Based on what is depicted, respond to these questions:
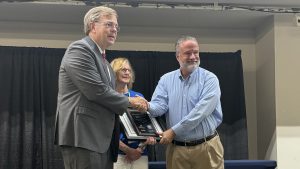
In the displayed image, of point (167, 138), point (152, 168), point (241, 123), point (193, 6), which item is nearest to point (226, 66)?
point (241, 123)

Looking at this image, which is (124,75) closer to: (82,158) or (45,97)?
(82,158)

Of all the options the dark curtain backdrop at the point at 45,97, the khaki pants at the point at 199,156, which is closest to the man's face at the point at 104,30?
the khaki pants at the point at 199,156

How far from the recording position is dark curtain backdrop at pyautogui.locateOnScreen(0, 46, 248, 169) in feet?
13.8

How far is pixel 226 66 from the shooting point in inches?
181

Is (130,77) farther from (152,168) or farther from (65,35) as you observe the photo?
(65,35)

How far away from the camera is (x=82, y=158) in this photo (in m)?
1.85

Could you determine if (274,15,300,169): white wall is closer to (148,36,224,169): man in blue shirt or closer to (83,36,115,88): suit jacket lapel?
(148,36,224,169): man in blue shirt

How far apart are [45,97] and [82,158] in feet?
8.54

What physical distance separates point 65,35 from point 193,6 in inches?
61.4

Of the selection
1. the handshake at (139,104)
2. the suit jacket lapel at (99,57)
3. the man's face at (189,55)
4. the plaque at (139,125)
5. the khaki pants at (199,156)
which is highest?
the man's face at (189,55)

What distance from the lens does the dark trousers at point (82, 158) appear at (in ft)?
6.07

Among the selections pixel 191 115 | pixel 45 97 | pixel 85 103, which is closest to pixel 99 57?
pixel 85 103

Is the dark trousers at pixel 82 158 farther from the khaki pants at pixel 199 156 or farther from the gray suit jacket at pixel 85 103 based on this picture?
the khaki pants at pixel 199 156

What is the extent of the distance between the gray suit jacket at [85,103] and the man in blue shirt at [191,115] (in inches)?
25.1
